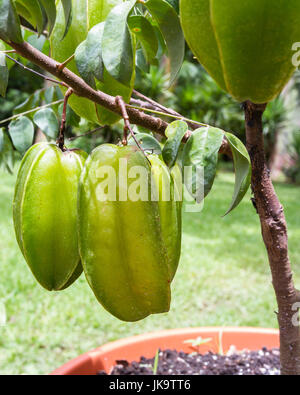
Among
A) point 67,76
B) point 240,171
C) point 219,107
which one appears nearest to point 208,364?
point 240,171

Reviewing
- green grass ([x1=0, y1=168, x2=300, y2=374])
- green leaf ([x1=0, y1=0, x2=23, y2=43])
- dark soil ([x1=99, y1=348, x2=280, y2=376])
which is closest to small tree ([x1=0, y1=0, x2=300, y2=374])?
green leaf ([x1=0, y1=0, x2=23, y2=43])

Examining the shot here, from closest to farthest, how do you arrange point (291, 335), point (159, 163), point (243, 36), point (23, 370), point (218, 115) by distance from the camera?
1. point (243, 36)
2. point (159, 163)
3. point (291, 335)
4. point (23, 370)
5. point (218, 115)

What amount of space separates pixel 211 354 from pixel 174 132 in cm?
98

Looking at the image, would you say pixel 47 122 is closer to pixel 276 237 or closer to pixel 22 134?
pixel 22 134

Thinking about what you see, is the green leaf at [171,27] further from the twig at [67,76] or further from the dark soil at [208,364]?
the dark soil at [208,364]

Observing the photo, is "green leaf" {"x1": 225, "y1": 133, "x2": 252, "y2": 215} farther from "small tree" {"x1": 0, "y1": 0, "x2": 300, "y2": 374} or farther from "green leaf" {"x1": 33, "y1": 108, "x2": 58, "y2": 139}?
"green leaf" {"x1": 33, "y1": 108, "x2": 58, "y2": 139}

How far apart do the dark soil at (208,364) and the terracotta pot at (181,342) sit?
2 centimetres

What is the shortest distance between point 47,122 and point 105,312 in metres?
1.61

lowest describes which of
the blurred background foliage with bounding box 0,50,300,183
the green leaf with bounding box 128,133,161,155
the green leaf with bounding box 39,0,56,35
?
the green leaf with bounding box 128,133,161,155

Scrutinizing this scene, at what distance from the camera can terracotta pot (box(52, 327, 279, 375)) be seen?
4.28 ft

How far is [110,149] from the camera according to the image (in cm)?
53

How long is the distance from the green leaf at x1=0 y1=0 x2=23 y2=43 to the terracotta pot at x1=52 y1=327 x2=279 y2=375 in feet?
3.25

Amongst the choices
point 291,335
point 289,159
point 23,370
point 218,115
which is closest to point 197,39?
point 291,335
